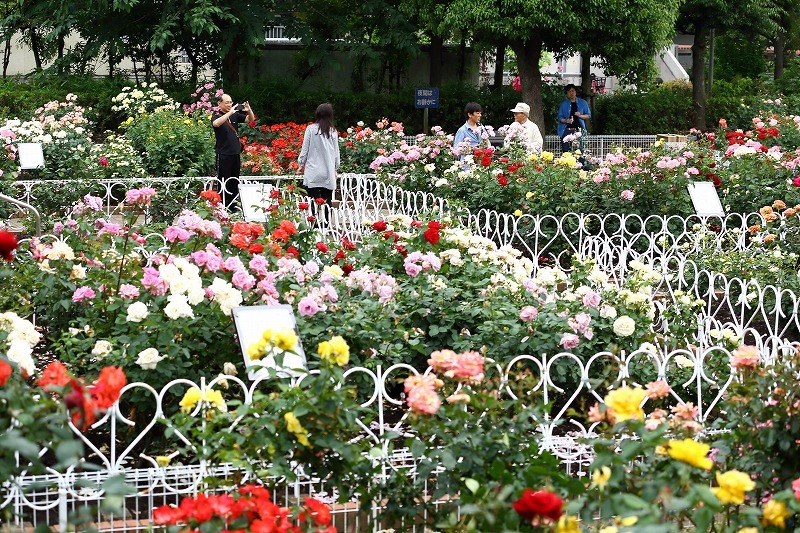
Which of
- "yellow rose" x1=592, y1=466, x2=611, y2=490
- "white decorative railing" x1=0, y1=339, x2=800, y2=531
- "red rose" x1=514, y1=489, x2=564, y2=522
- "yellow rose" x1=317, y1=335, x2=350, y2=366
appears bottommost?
"white decorative railing" x1=0, y1=339, x2=800, y2=531

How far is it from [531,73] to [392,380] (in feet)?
55.1

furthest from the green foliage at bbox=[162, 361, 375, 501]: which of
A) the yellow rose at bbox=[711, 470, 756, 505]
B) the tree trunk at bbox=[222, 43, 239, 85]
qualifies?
the tree trunk at bbox=[222, 43, 239, 85]

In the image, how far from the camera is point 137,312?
422 centimetres

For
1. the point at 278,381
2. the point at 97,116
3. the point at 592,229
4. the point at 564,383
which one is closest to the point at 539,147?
the point at 592,229

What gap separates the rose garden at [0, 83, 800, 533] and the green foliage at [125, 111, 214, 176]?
165 inches

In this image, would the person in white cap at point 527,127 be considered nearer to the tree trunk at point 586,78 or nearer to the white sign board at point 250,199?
the white sign board at point 250,199

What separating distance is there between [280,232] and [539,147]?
5981 mm

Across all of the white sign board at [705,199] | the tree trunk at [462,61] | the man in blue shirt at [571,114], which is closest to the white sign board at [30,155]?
the white sign board at [705,199]

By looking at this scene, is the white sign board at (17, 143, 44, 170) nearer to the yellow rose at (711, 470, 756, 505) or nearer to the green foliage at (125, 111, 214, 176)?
the green foliage at (125, 111, 214, 176)

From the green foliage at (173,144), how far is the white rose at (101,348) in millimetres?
8143

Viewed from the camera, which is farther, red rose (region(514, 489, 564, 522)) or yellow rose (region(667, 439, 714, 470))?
yellow rose (region(667, 439, 714, 470))

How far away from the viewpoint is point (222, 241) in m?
5.81

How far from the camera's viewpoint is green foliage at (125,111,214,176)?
12.7 metres

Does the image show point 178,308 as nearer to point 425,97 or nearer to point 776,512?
point 776,512
